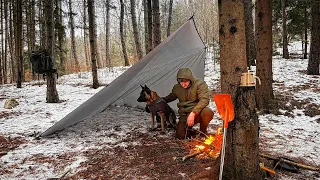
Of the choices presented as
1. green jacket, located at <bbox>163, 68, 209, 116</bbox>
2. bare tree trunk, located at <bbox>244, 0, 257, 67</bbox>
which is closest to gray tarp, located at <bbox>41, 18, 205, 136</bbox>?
green jacket, located at <bbox>163, 68, 209, 116</bbox>

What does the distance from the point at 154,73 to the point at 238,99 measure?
2.67 meters

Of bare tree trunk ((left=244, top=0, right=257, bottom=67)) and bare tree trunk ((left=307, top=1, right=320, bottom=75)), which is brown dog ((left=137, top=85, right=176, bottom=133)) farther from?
bare tree trunk ((left=307, top=1, right=320, bottom=75))

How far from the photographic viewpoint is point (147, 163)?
316cm

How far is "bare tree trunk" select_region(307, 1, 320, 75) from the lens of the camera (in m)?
8.52

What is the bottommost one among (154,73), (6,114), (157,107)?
(6,114)

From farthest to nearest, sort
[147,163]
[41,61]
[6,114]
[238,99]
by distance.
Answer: [41,61], [6,114], [147,163], [238,99]

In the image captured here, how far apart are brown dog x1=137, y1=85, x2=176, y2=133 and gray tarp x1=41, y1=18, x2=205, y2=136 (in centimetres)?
21

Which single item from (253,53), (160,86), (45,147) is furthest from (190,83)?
(253,53)

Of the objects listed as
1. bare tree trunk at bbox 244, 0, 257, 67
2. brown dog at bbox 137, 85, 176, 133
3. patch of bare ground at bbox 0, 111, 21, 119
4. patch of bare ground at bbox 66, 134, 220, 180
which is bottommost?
patch of bare ground at bbox 66, 134, 220, 180

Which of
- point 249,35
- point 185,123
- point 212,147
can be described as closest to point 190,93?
point 185,123

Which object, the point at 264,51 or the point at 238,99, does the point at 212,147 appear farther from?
the point at 264,51

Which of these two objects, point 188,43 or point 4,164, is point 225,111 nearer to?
point 4,164

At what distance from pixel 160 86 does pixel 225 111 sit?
3.35 metres

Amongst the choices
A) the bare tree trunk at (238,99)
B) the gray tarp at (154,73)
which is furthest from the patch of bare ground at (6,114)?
the bare tree trunk at (238,99)
